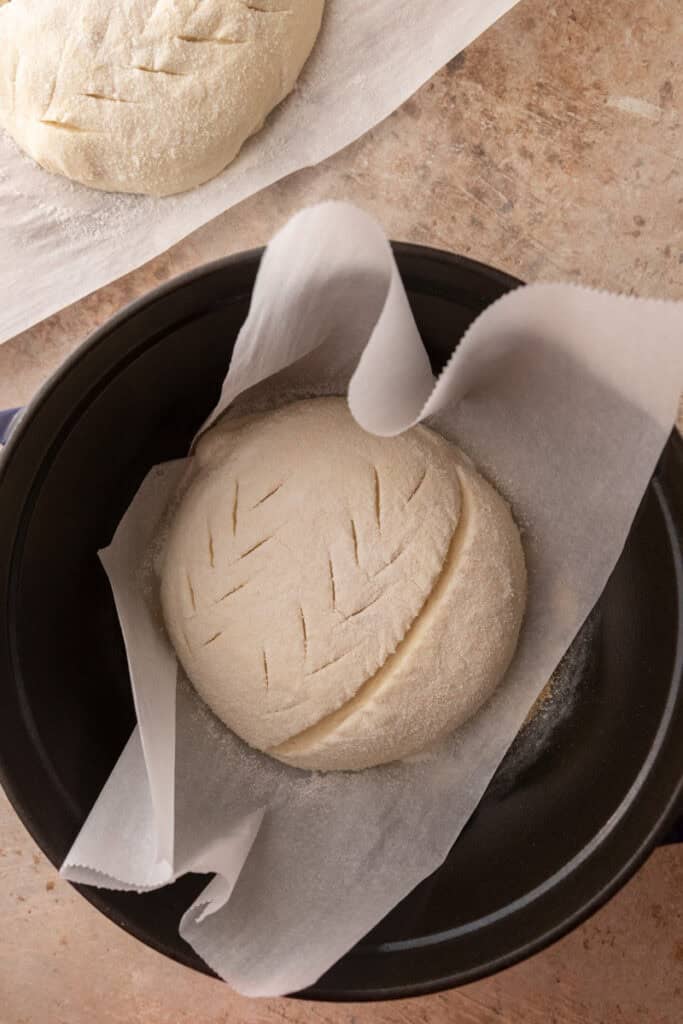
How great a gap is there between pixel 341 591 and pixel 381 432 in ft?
0.39

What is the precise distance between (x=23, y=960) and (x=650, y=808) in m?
0.65

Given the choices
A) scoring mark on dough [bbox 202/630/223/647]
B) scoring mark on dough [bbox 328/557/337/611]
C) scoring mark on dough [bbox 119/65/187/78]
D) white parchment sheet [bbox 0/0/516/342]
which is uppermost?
scoring mark on dough [bbox 119/65/187/78]

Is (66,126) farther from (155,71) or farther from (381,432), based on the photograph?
(381,432)

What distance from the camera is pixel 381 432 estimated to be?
2.15 feet

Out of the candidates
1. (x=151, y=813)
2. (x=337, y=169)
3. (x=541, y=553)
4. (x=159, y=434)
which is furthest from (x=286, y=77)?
(x=151, y=813)

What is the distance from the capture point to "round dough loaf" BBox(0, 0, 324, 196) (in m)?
0.96

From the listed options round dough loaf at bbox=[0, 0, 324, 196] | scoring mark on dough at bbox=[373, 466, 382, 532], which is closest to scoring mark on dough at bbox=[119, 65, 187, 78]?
round dough loaf at bbox=[0, 0, 324, 196]

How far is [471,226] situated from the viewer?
3.10ft

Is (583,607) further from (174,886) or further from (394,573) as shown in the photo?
(174,886)

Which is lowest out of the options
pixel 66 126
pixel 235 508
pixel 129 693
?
pixel 129 693

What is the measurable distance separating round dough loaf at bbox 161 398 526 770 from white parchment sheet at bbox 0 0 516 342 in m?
0.37

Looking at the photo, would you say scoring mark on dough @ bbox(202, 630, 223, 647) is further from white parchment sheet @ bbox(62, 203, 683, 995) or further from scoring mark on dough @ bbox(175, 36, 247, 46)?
scoring mark on dough @ bbox(175, 36, 247, 46)

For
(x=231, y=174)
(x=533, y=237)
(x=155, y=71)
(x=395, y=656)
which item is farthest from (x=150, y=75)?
(x=395, y=656)

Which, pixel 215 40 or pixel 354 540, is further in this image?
pixel 215 40
